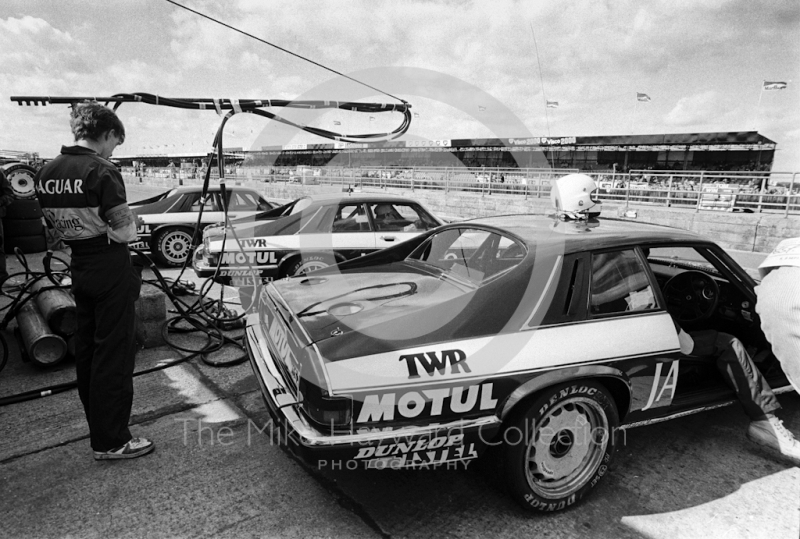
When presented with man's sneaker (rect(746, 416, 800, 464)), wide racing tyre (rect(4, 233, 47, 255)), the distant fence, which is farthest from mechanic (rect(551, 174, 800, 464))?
the distant fence

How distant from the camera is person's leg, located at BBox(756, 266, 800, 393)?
2.11 metres

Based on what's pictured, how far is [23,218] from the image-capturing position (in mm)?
7625

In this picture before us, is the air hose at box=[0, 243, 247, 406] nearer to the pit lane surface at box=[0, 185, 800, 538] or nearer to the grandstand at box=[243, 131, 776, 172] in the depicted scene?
the pit lane surface at box=[0, 185, 800, 538]

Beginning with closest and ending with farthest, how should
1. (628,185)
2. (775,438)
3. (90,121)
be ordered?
(90,121) → (775,438) → (628,185)

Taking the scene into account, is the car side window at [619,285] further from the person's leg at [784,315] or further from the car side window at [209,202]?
the car side window at [209,202]

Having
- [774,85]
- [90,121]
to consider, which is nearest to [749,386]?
[90,121]

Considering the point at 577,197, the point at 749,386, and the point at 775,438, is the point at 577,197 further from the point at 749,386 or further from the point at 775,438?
the point at 775,438

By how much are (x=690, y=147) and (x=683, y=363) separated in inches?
1481

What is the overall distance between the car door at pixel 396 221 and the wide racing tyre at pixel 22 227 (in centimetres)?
570

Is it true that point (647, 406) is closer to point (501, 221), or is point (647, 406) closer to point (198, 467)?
point (501, 221)

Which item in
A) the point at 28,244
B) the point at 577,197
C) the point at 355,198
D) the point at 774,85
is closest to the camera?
the point at 577,197

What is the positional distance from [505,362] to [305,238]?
4164 millimetres

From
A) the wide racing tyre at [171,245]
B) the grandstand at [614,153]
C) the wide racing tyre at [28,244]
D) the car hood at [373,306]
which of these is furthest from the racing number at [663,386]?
the grandstand at [614,153]

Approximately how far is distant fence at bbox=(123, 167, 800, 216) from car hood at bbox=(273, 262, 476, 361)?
39.5 feet
